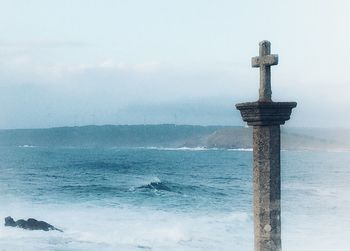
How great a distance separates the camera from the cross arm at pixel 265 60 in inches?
251

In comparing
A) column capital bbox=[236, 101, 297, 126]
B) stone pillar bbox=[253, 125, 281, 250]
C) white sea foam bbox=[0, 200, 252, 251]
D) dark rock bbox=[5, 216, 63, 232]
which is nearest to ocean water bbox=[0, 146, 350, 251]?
white sea foam bbox=[0, 200, 252, 251]

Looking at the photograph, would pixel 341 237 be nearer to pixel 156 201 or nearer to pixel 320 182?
pixel 156 201

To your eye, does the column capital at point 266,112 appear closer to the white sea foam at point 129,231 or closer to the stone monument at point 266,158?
the stone monument at point 266,158

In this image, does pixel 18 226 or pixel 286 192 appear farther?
pixel 286 192

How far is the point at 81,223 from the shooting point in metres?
29.8

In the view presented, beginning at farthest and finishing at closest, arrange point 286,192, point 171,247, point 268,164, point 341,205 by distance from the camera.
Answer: point 286,192 → point 341,205 → point 171,247 → point 268,164

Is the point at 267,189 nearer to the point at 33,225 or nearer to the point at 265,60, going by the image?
the point at 265,60

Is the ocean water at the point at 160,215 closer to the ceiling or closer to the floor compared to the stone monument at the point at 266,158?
closer to the floor

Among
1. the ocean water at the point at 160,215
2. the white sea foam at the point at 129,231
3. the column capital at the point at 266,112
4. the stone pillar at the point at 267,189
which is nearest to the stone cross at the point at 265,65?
the column capital at the point at 266,112

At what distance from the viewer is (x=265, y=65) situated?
6477 mm

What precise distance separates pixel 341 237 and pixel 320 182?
43567 mm

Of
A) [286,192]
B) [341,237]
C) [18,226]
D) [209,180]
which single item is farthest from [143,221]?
[209,180]

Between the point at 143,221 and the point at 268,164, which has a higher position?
the point at 268,164

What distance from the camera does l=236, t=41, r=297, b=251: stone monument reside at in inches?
247
